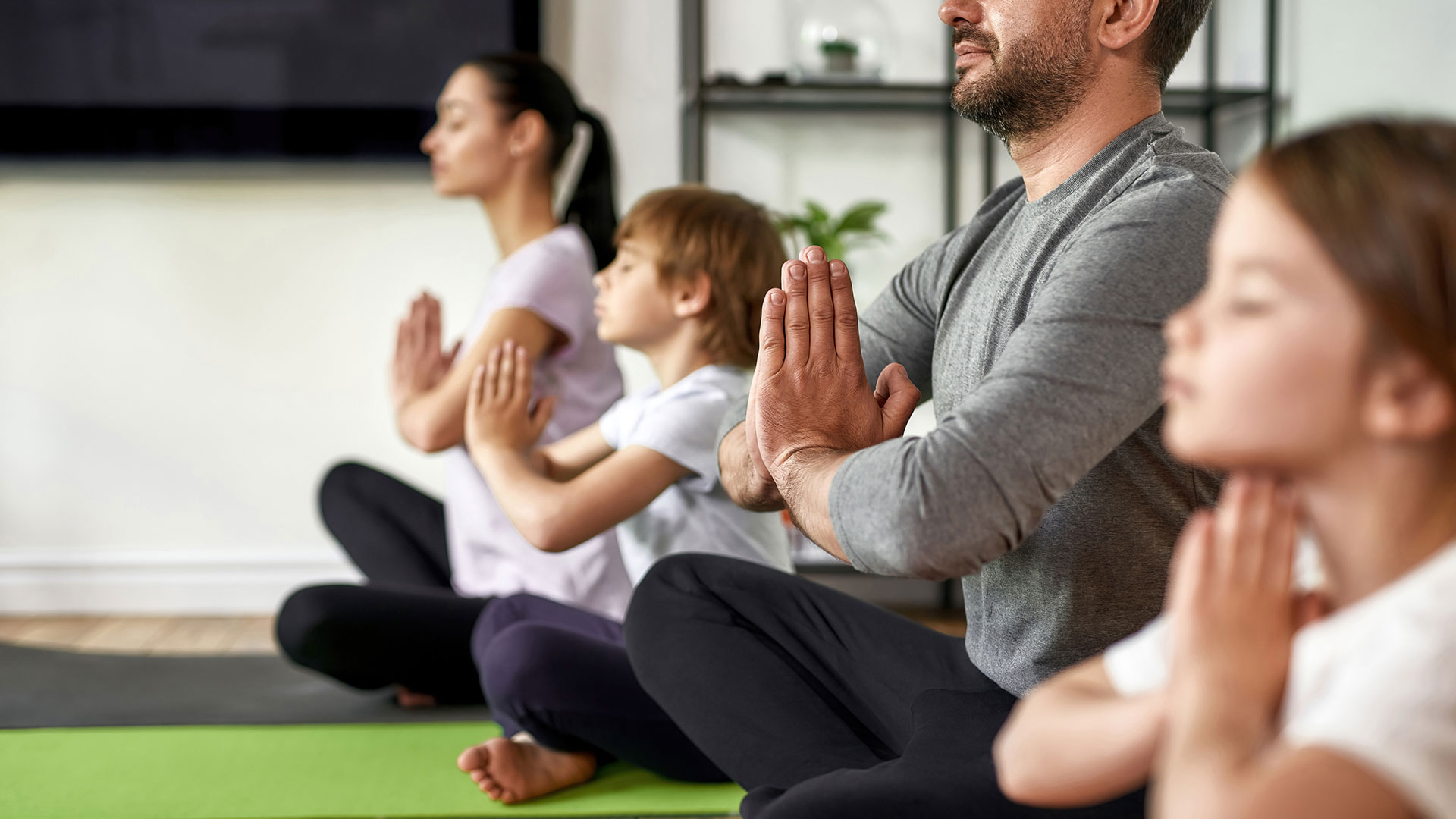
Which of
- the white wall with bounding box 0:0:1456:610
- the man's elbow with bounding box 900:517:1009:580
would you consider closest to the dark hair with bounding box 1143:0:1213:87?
the man's elbow with bounding box 900:517:1009:580

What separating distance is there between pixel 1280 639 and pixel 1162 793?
8cm

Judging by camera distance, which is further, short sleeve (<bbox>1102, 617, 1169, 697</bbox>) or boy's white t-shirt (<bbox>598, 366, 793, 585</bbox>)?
boy's white t-shirt (<bbox>598, 366, 793, 585</bbox>)

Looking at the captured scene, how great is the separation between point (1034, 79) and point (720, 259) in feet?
1.95

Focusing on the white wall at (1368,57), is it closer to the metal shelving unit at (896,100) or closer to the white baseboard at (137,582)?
the metal shelving unit at (896,100)

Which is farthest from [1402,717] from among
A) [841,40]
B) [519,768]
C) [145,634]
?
[145,634]

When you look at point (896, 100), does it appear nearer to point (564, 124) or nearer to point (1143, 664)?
point (564, 124)

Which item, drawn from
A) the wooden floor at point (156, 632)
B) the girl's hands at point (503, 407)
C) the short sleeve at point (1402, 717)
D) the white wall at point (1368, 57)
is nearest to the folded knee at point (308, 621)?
the girl's hands at point (503, 407)

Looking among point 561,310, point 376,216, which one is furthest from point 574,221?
Answer: point 376,216

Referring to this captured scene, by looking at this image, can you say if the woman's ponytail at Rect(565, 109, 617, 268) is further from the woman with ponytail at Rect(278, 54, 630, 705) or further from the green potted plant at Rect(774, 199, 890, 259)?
the green potted plant at Rect(774, 199, 890, 259)

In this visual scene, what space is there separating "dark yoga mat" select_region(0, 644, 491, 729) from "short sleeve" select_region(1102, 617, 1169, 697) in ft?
4.40

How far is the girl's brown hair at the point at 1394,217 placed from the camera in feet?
1.55

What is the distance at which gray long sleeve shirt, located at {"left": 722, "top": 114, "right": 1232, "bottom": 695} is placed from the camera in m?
0.75

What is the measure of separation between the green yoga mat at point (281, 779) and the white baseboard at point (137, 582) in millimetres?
1087

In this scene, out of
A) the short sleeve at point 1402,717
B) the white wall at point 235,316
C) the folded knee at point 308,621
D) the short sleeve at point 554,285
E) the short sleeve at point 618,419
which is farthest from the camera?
the white wall at point 235,316
